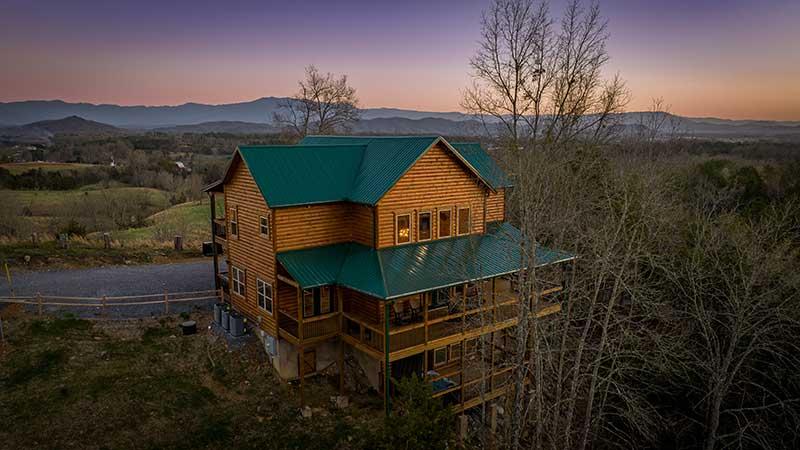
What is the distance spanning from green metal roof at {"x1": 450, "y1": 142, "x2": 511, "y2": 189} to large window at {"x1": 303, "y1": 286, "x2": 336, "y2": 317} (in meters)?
9.00

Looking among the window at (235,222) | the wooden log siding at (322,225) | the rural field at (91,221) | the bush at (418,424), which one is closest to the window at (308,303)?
the wooden log siding at (322,225)

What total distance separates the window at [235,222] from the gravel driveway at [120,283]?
489 cm

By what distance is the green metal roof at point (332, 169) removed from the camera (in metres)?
17.6

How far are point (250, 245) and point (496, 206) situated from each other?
1144cm

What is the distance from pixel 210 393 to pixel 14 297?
→ 38.7 feet

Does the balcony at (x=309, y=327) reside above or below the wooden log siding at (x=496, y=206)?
below

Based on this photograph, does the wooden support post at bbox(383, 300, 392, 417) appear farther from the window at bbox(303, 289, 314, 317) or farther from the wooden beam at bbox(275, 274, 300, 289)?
the window at bbox(303, 289, 314, 317)

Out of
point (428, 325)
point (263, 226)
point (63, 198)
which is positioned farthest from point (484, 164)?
point (63, 198)

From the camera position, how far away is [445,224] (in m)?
20.0

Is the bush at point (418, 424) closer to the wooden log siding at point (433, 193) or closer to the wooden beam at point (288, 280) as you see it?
the wooden beam at point (288, 280)

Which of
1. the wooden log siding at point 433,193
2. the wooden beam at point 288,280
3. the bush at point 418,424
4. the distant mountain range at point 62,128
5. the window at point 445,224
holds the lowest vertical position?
the bush at point 418,424

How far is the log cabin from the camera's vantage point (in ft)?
55.4

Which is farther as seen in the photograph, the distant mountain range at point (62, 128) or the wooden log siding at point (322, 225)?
the distant mountain range at point (62, 128)

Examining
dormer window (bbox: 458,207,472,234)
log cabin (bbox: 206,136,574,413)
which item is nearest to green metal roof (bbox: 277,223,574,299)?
log cabin (bbox: 206,136,574,413)
